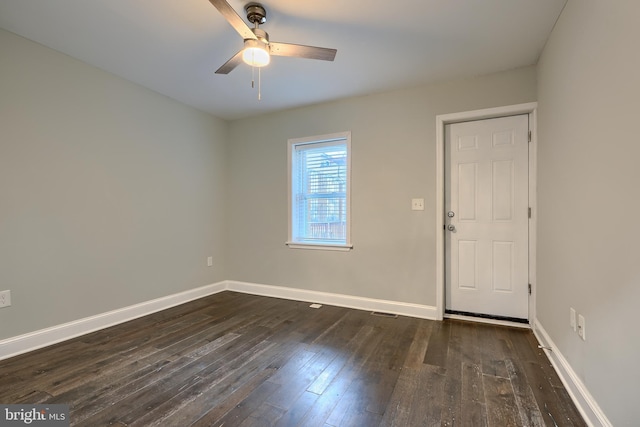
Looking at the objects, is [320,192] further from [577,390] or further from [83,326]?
[577,390]

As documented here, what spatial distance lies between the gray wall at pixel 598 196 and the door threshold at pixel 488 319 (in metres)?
0.61

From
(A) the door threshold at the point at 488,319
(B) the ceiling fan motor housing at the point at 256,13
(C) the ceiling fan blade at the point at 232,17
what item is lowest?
(A) the door threshold at the point at 488,319

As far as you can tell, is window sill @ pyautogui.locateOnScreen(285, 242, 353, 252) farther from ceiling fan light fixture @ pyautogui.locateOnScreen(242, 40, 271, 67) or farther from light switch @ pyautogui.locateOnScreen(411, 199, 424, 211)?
ceiling fan light fixture @ pyautogui.locateOnScreen(242, 40, 271, 67)

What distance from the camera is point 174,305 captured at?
3383mm

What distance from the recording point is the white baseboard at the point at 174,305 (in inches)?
88.9

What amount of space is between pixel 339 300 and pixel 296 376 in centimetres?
154

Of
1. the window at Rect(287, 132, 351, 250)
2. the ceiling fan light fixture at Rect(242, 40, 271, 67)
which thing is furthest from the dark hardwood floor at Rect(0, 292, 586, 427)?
the ceiling fan light fixture at Rect(242, 40, 271, 67)

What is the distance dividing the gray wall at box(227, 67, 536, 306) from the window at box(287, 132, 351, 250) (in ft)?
0.33

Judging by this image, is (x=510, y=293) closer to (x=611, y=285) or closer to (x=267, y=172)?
(x=611, y=285)

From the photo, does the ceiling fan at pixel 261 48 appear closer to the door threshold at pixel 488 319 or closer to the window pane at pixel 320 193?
the window pane at pixel 320 193

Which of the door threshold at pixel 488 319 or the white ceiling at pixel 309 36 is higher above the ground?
the white ceiling at pixel 309 36

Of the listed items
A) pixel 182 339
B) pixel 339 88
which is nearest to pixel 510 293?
pixel 339 88

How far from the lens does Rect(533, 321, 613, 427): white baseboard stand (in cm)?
139

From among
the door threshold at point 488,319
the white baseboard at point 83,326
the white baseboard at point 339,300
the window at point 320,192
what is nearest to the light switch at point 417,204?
the window at point 320,192
